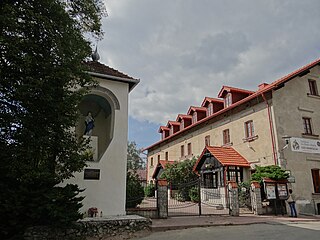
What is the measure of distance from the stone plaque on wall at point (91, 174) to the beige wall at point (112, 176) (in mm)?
112

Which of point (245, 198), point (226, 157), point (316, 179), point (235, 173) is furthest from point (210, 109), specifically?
point (316, 179)

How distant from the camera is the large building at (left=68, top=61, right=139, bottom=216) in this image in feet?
30.6

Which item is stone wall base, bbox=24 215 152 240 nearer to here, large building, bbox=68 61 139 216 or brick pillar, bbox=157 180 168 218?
large building, bbox=68 61 139 216

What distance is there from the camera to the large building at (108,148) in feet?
30.6

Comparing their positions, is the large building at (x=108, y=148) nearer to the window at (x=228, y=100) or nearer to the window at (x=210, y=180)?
the window at (x=210, y=180)

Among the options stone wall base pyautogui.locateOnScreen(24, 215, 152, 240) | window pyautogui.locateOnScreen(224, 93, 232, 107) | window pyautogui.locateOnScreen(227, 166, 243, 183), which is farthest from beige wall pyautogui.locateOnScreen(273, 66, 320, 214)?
stone wall base pyautogui.locateOnScreen(24, 215, 152, 240)

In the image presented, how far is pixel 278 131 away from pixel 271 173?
118 inches

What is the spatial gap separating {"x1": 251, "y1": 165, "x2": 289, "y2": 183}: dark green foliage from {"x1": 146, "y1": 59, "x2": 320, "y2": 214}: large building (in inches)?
40.3

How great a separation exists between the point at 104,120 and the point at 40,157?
18.1 feet

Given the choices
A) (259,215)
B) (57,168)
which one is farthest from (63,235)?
(259,215)

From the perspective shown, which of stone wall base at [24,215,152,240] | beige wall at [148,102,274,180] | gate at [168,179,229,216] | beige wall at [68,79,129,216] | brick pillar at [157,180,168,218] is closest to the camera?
stone wall base at [24,215,152,240]

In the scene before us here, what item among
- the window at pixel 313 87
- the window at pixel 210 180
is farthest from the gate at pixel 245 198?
the window at pixel 313 87

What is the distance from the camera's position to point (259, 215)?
13.4 metres

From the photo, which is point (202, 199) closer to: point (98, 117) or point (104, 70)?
point (98, 117)
